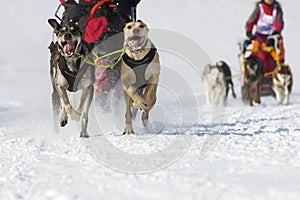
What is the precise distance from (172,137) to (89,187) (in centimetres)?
186

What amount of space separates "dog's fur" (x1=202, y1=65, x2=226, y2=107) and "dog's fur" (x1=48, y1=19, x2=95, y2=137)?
4.90 metres

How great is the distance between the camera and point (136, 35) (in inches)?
174

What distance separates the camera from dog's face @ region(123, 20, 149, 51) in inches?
173

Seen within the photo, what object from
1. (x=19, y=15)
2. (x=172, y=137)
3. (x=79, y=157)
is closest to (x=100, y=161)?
(x=79, y=157)

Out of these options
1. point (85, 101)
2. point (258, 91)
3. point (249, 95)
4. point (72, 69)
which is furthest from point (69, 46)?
point (258, 91)

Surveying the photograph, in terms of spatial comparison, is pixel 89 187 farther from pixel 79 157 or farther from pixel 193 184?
pixel 79 157

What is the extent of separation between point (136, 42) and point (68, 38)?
592 mm

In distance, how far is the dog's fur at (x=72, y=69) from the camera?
4.47 meters

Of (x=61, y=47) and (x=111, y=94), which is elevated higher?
(x=61, y=47)

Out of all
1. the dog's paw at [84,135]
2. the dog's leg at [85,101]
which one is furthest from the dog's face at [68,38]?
the dog's paw at [84,135]

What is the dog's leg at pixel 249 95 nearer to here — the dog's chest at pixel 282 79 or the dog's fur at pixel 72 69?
the dog's chest at pixel 282 79

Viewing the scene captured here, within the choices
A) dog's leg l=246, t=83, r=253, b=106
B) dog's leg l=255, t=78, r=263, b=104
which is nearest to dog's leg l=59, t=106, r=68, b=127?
dog's leg l=246, t=83, r=253, b=106

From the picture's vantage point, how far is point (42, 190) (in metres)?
2.71

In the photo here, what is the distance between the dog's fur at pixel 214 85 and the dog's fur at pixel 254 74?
1.54ft
